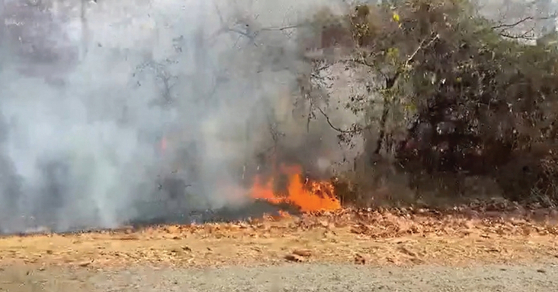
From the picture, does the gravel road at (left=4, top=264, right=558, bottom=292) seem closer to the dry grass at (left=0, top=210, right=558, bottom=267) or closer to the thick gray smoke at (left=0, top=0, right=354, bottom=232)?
the dry grass at (left=0, top=210, right=558, bottom=267)

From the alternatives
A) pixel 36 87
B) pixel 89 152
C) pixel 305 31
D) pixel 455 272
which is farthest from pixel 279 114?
pixel 455 272

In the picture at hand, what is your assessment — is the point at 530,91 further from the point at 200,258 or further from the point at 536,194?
the point at 200,258

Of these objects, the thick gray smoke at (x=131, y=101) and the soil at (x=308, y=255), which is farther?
the thick gray smoke at (x=131, y=101)

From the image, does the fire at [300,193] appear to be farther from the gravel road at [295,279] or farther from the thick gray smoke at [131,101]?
the gravel road at [295,279]

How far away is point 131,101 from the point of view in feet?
29.1

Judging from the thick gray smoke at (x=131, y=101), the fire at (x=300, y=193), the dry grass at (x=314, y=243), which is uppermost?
the thick gray smoke at (x=131, y=101)

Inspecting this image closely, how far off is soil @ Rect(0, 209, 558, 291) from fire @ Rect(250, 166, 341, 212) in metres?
0.31

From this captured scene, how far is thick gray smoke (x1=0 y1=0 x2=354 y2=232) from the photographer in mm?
8445

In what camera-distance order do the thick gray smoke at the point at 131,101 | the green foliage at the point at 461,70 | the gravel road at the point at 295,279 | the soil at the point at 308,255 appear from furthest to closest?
1. the green foliage at the point at 461,70
2. the thick gray smoke at the point at 131,101
3. the soil at the point at 308,255
4. the gravel road at the point at 295,279

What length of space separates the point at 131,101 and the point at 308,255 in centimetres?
370

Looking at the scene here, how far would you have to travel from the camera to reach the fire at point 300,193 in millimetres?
8866

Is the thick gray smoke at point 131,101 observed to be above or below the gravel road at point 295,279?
above

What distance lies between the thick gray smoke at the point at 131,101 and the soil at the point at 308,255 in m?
0.70

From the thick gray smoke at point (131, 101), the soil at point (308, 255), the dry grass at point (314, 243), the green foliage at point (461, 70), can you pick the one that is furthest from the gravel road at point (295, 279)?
the green foliage at point (461, 70)
